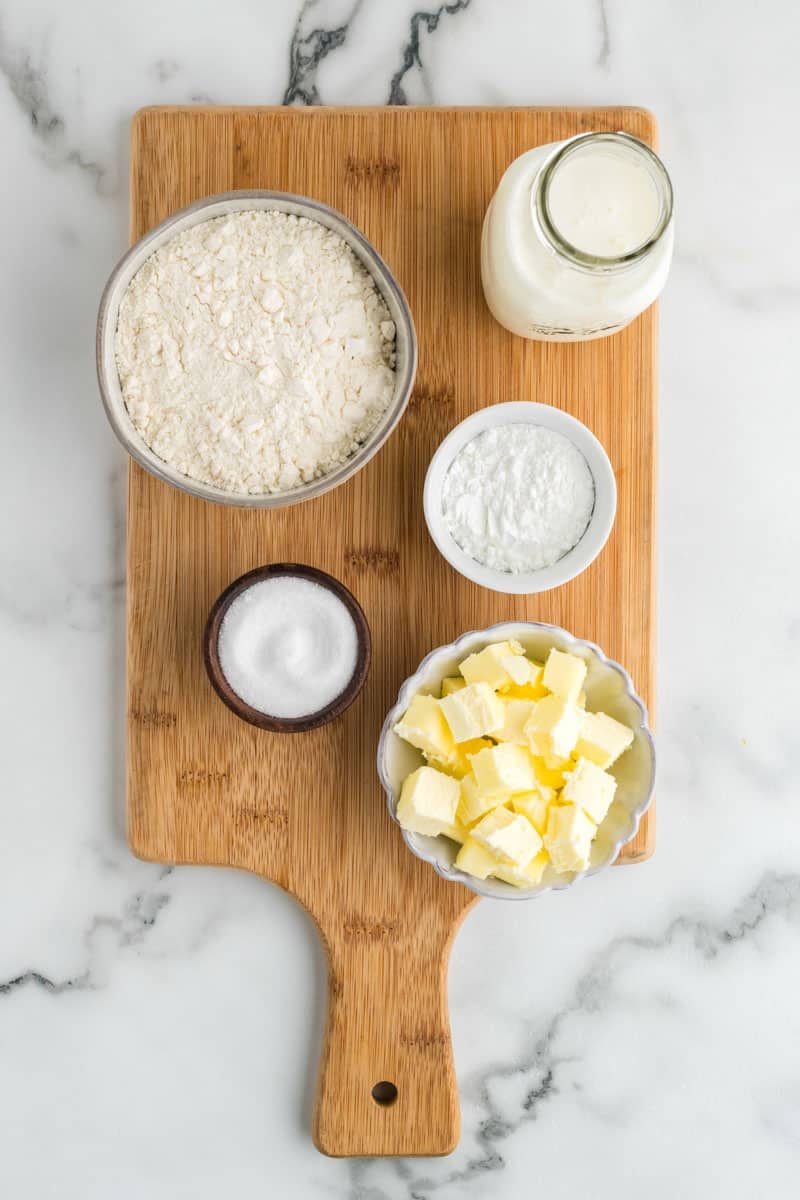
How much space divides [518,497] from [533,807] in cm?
36

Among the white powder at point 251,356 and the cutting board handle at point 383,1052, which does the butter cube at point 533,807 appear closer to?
the cutting board handle at point 383,1052

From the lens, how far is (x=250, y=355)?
3.75 ft

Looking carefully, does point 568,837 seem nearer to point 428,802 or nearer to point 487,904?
point 428,802

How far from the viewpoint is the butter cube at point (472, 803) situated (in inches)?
44.8

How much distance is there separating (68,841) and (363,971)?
45cm

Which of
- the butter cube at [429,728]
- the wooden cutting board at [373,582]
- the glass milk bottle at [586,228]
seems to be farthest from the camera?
the wooden cutting board at [373,582]

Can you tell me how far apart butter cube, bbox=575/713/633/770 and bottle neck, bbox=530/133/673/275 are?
0.50m

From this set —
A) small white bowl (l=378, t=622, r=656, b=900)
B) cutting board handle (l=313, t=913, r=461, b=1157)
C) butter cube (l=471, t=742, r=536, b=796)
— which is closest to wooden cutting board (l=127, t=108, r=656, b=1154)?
cutting board handle (l=313, t=913, r=461, b=1157)

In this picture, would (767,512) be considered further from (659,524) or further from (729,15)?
(729,15)

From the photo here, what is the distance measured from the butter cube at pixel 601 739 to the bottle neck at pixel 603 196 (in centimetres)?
50

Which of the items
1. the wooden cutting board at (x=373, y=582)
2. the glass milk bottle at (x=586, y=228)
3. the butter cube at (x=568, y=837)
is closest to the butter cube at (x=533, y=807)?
the butter cube at (x=568, y=837)

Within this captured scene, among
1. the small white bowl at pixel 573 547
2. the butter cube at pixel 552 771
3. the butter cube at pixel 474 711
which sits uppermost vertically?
Result: the small white bowl at pixel 573 547

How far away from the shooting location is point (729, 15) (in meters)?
1.37

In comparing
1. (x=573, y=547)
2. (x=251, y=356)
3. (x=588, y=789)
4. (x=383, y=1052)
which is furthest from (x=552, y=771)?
(x=251, y=356)
